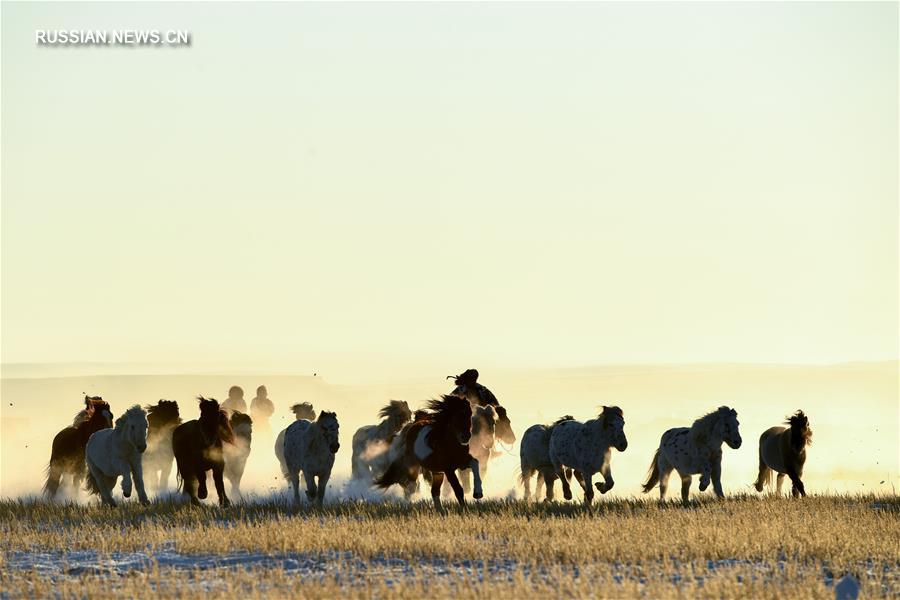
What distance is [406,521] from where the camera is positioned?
22641mm

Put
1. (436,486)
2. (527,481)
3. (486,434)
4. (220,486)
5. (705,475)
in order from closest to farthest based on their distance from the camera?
(220,486) < (436,486) < (705,475) < (486,434) < (527,481)

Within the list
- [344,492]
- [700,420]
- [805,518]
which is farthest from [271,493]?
[805,518]

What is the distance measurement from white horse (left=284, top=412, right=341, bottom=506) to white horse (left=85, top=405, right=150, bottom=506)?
290 cm

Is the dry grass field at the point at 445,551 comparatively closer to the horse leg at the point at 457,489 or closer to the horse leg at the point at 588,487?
the horse leg at the point at 457,489

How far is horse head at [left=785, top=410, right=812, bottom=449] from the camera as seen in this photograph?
3005 centimetres

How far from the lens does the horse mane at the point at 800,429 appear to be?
30094 millimetres

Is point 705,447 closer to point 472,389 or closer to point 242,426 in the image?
point 472,389

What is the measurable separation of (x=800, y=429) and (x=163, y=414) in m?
13.9

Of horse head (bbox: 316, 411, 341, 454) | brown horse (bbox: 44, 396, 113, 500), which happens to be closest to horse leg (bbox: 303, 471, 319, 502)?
horse head (bbox: 316, 411, 341, 454)

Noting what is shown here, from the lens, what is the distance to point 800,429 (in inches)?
1188

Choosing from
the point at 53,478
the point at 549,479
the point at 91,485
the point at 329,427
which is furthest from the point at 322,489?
the point at 53,478

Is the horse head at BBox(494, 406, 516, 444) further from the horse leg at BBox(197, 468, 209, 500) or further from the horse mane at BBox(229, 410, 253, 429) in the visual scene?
the horse leg at BBox(197, 468, 209, 500)

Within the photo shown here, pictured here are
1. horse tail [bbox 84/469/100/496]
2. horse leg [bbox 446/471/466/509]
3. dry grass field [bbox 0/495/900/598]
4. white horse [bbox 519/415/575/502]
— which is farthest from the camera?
white horse [bbox 519/415/575/502]

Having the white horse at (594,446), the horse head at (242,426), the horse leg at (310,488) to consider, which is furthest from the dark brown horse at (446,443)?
the horse head at (242,426)
